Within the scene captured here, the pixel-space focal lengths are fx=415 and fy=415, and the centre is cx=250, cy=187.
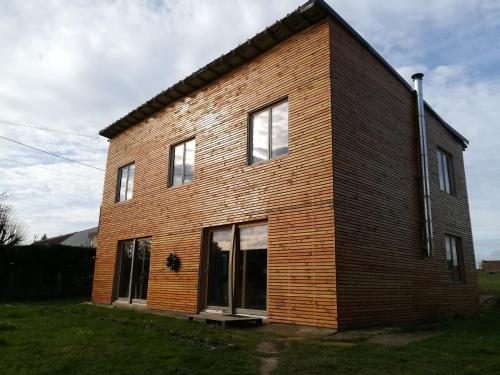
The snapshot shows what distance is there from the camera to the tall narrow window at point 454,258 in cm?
1235

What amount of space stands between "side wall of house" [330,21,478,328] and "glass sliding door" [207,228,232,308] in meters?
3.28

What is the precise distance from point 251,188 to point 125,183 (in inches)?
301

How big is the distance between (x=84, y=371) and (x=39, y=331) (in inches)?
138

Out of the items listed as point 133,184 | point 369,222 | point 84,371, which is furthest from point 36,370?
point 133,184

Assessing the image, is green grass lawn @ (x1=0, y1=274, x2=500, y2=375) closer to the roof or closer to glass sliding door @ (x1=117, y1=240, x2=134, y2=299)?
glass sliding door @ (x1=117, y1=240, x2=134, y2=299)

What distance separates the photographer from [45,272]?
20.2 metres

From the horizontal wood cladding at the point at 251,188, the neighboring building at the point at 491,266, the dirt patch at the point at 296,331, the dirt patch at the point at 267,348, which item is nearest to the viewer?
the dirt patch at the point at 267,348

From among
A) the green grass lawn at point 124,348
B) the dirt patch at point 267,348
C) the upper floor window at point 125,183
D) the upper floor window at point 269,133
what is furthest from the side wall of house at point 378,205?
the upper floor window at point 125,183

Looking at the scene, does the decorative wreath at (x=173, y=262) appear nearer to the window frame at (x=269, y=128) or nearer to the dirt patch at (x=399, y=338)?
the window frame at (x=269, y=128)

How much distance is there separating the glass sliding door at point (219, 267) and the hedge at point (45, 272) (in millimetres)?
12522

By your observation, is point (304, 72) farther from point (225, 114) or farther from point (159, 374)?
point (159, 374)

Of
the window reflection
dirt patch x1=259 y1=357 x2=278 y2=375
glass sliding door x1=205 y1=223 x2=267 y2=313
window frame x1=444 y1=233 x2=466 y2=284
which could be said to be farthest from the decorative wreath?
window frame x1=444 y1=233 x2=466 y2=284

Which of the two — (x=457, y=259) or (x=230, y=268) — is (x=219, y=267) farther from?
(x=457, y=259)

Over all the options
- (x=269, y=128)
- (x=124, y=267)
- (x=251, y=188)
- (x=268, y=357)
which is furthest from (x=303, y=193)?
(x=124, y=267)
